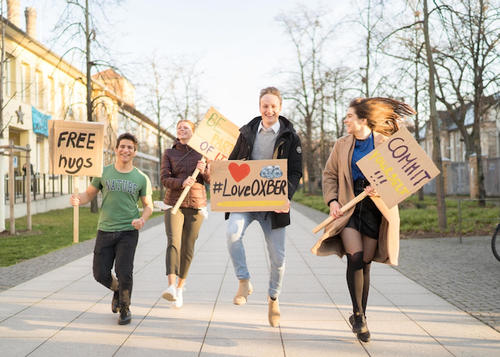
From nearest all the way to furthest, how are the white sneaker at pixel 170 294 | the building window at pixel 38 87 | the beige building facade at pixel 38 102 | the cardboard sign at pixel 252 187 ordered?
the cardboard sign at pixel 252 187 → the white sneaker at pixel 170 294 → the beige building facade at pixel 38 102 → the building window at pixel 38 87

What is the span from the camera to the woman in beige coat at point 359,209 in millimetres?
4484

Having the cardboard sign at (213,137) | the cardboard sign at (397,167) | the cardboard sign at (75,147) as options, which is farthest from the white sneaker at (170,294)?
the cardboard sign at (397,167)

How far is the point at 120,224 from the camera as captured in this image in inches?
199

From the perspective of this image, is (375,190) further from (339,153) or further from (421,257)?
(421,257)

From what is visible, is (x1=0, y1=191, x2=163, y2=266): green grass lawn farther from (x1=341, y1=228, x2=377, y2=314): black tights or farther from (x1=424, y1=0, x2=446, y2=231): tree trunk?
(x1=424, y1=0, x2=446, y2=231): tree trunk

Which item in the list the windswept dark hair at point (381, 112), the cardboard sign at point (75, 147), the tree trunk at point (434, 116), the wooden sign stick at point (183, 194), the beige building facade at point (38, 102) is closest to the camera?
the windswept dark hair at point (381, 112)

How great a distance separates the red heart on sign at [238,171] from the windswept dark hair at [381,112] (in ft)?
3.70

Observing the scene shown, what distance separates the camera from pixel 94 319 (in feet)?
16.9

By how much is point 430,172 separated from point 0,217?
1191 cm

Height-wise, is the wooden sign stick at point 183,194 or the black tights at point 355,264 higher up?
the wooden sign stick at point 183,194

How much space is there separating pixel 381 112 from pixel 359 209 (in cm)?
91

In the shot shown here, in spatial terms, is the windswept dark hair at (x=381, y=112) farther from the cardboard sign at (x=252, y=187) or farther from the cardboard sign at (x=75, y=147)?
the cardboard sign at (x=75, y=147)

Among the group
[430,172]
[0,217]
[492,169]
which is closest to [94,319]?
[430,172]

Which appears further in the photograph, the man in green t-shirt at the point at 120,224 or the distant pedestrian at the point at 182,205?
the distant pedestrian at the point at 182,205
